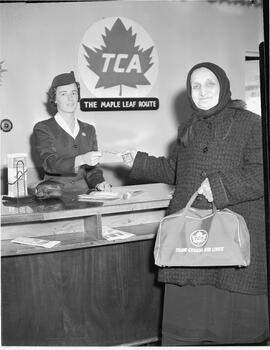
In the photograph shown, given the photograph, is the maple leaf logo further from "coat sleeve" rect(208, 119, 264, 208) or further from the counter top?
"coat sleeve" rect(208, 119, 264, 208)

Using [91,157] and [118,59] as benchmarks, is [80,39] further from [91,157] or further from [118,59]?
[91,157]

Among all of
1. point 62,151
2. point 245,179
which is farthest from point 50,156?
point 245,179

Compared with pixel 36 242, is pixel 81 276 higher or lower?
lower

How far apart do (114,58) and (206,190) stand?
1.66 metres

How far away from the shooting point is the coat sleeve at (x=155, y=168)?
203 centimetres

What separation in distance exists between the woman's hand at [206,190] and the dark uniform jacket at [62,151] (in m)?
0.67

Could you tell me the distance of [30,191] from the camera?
7.40 feet

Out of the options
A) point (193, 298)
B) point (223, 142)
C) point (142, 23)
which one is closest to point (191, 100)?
point (223, 142)

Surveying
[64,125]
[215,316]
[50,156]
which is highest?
[64,125]

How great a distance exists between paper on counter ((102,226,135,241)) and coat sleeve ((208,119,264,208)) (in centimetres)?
55

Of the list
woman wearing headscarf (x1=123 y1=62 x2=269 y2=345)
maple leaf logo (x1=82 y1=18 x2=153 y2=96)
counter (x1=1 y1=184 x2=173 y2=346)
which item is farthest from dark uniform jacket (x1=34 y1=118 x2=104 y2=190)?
maple leaf logo (x1=82 y1=18 x2=153 y2=96)

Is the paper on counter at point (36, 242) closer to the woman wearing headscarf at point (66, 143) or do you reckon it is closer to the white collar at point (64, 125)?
the woman wearing headscarf at point (66, 143)

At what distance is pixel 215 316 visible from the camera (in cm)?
190

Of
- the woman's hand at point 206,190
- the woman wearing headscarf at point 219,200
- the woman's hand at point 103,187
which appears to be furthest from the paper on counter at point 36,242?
the woman's hand at point 206,190
